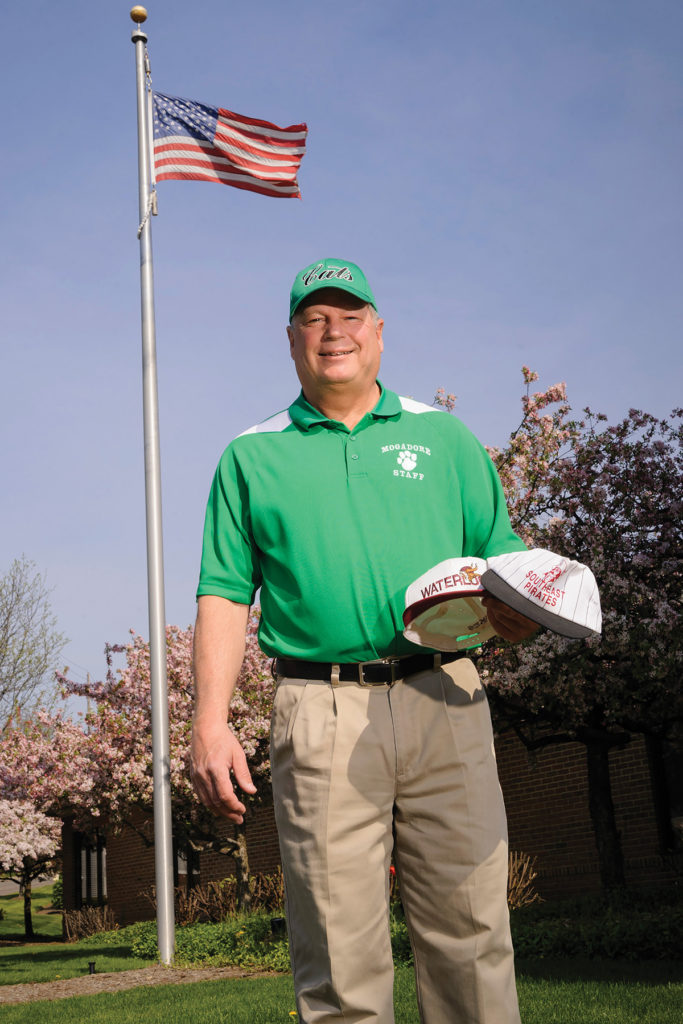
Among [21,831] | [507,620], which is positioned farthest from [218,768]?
[21,831]

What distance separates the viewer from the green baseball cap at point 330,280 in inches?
114

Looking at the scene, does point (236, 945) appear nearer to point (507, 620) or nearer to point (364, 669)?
point (364, 669)

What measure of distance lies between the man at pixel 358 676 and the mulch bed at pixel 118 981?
8.41 metres

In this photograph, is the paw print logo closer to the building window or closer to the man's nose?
the man's nose

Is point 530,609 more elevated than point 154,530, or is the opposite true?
point 154,530

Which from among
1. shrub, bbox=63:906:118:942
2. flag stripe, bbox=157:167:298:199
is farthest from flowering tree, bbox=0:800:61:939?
flag stripe, bbox=157:167:298:199

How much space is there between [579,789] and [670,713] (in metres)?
4.26

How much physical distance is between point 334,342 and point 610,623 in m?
7.51

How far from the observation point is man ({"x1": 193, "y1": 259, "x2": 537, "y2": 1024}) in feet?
7.95

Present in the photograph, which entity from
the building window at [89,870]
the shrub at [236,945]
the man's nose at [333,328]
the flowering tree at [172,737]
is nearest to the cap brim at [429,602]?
the man's nose at [333,328]

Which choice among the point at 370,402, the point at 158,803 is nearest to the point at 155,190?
the point at 158,803

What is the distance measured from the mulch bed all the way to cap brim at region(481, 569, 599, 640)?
29.2 ft

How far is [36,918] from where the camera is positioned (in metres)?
35.4

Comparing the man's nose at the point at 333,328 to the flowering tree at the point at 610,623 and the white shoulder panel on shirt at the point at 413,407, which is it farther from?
the flowering tree at the point at 610,623
